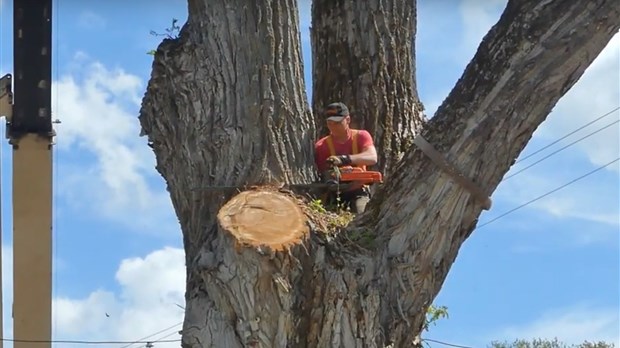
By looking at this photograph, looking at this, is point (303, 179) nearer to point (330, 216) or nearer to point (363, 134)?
point (330, 216)

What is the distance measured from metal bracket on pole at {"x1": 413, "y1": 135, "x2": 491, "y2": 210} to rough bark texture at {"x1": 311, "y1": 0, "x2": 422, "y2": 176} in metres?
1.25

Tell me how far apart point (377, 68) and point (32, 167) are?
2.86 m

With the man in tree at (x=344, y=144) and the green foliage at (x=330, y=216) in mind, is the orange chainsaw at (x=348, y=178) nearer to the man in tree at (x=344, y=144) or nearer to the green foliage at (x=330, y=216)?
the man in tree at (x=344, y=144)

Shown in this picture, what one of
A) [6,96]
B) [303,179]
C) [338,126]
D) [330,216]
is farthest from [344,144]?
[6,96]

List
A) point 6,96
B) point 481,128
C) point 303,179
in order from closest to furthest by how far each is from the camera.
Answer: point 481,128, point 303,179, point 6,96

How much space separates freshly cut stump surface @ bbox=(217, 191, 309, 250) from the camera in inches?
178

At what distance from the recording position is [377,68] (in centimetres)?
607

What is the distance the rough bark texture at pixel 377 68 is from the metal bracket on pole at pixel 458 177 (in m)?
1.25

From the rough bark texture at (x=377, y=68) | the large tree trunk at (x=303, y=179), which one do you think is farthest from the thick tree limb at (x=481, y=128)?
the rough bark texture at (x=377, y=68)

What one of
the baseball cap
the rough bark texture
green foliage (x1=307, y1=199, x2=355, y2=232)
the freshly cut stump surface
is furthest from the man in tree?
the freshly cut stump surface

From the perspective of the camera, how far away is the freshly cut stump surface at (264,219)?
453 centimetres

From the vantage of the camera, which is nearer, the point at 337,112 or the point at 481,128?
the point at 481,128

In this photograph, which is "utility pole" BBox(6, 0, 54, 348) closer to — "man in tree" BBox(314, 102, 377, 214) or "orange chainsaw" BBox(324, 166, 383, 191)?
"man in tree" BBox(314, 102, 377, 214)

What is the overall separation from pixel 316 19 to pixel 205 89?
145 cm
